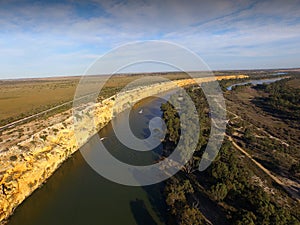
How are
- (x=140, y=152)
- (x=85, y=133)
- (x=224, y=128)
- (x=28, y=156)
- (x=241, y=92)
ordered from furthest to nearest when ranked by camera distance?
1. (x=241, y=92)
2. (x=224, y=128)
3. (x=85, y=133)
4. (x=140, y=152)
5. (x=28, y=156)

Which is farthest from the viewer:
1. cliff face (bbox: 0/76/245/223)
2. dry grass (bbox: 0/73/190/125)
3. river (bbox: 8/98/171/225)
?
dry grass (bbox: 0/73/190/125)

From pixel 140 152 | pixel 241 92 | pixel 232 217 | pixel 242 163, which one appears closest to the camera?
pixel 232 217

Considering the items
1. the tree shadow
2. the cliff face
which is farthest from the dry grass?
the tree shadow

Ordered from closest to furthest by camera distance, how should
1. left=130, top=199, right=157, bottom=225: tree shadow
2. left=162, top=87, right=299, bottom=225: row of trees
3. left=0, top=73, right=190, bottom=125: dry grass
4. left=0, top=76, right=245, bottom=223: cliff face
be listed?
left=162, top=87, right=299, bottom=225: row of trees < left=130, top=199, right=157, bottom=225: tree shadow < left=0, top=76, right=245, bottom=223: cliff face < left=0, top=73, right=190, bottom=125: dry grass

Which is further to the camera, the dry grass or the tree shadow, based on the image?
the dry grass

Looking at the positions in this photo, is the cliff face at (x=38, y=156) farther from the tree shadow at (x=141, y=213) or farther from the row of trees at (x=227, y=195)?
the row of trees at (x=227, y=195)

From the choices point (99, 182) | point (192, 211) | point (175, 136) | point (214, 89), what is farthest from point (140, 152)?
point (214, 89)

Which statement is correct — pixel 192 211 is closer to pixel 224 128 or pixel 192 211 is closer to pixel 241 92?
pixel 224 128

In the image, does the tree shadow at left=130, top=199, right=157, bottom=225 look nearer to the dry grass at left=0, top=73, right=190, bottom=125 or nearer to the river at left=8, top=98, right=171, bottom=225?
the river at left=8, top=98, right=171, bottom=225

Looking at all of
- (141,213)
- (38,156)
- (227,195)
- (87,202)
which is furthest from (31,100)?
(227,195)

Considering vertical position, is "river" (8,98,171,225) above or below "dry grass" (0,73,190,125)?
below
